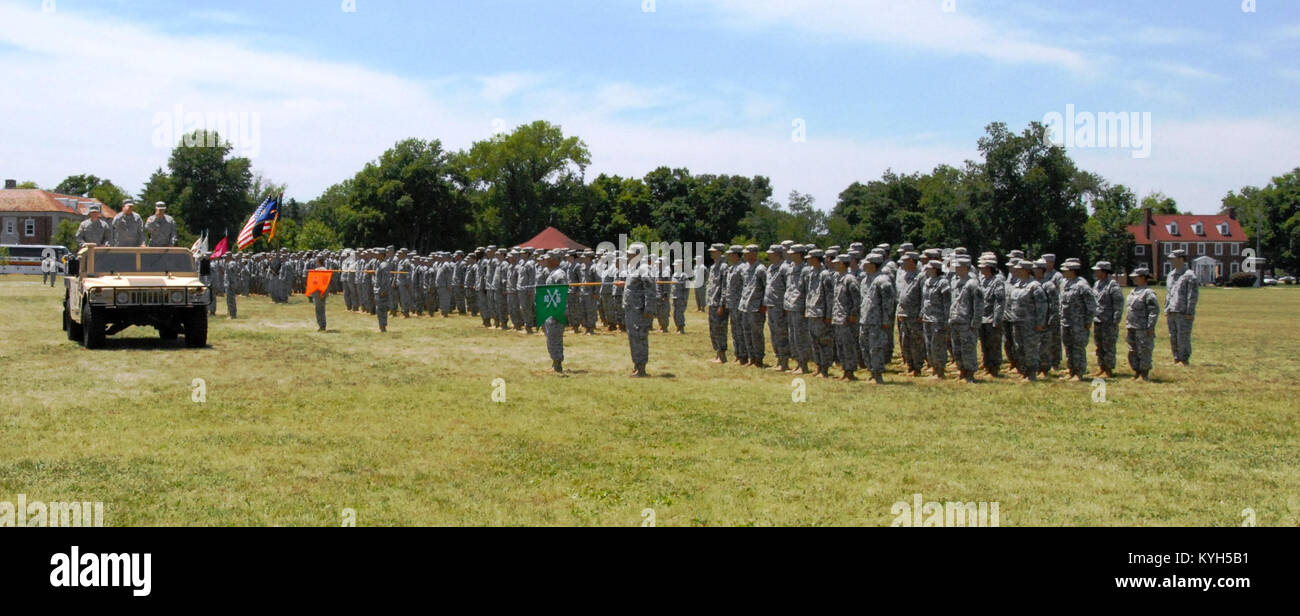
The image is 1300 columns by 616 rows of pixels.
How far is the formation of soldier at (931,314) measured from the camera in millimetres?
14977

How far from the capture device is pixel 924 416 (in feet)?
37.7

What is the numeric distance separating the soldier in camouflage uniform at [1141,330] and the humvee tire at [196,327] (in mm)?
15613

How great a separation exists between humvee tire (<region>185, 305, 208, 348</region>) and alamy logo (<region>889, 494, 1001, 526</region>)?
14.8 meters

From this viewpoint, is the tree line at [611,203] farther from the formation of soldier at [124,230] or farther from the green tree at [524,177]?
the formation of soldier at [124,230]

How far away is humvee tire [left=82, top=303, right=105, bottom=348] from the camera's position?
57.2 ft

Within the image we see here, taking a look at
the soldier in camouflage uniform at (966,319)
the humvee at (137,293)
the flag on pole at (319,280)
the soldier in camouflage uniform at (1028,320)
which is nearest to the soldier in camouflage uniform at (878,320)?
the soldier in camouflage uniform at (966,319)

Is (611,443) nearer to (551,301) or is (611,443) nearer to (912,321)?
(551,301)

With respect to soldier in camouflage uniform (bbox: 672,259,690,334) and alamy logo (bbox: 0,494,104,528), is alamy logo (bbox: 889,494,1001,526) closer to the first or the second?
alamy logo (bbox: 0,494,104,528)

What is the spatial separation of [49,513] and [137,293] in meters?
11.9

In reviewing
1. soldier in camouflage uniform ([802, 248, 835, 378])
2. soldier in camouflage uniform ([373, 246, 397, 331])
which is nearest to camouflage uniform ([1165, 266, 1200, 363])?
soldier in camouflage uniform ([802, 248, 835, 378])

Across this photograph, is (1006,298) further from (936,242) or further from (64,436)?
(936,242)

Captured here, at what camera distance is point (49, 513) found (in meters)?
6.89
